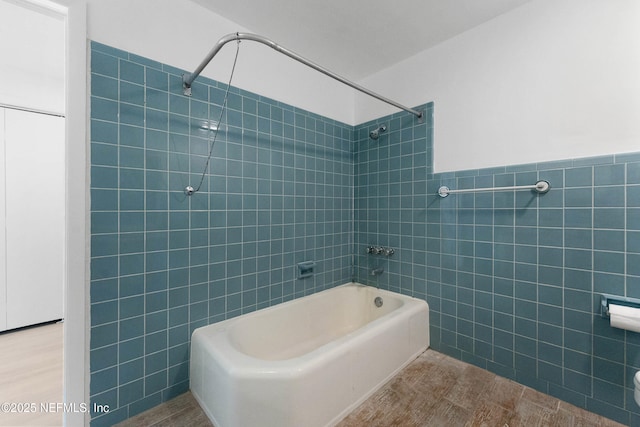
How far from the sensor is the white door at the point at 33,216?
2441 mm

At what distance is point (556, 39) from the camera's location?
1.43m

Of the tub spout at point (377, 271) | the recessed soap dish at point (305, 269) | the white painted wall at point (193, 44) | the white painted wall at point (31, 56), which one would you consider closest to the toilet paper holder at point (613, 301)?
the tub spout at point (377, 271)

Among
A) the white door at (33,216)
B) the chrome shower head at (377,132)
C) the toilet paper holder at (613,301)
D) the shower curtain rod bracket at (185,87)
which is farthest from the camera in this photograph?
the white door at (33,216)

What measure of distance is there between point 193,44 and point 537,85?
2104 millimetres

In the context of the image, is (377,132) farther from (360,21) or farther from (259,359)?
(259,359)

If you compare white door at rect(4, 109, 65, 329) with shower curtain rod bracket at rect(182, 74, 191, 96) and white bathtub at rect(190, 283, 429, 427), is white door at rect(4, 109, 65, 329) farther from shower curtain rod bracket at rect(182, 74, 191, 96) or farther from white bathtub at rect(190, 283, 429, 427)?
white bathtub at rect(190, 283, 429, 427)

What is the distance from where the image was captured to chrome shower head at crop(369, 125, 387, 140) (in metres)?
2.23

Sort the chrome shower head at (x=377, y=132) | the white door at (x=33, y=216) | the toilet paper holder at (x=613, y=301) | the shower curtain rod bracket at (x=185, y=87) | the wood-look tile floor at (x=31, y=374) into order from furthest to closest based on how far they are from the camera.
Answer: the white door at (x=33, y=216), the chrome shower head at (x=377, y=132), the shower curtain rod bracket at (x=185, y=87), the wood-look tile floor at (x=31, y=374), the toilet paper holder at (x=613, y=301)

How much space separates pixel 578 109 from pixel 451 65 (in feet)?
2.76

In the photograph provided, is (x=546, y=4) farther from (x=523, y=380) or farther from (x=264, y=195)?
(x=523, y=380)

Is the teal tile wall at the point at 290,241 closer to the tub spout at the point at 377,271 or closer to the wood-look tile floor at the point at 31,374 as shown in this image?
the tub spout at the point at 377,271

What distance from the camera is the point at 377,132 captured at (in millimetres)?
2266

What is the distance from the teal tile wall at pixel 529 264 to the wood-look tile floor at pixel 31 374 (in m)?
2.41

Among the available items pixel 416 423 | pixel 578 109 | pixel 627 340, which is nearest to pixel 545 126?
pixel 578 109
